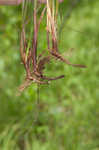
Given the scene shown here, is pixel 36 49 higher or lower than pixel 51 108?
higher

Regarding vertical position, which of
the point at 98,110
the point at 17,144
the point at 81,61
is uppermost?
the point at 81,61

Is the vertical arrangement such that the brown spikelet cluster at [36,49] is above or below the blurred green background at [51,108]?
above

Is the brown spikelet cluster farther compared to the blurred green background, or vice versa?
the blurred green background

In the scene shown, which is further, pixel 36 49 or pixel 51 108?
pixel 51 108

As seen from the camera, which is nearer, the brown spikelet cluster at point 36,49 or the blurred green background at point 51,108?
the brown spikelet cluster at point 36,49

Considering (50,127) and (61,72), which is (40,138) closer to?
(50,127)

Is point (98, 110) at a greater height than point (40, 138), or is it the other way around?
point (98, 110)

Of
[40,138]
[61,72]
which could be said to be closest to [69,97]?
[61,72]

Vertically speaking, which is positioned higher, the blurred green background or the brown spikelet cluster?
the brown spikelet cluster
